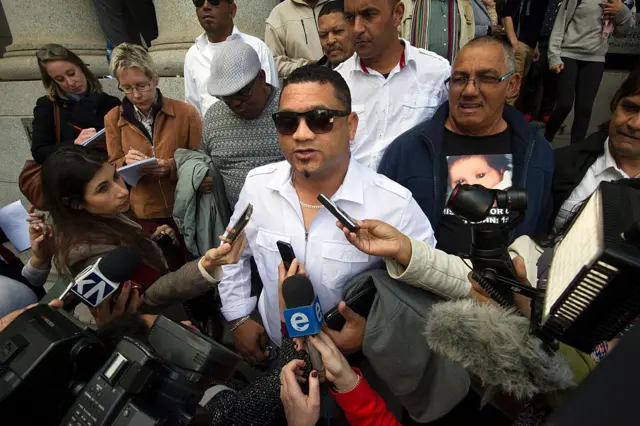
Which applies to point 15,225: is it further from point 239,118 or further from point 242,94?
point 242,94

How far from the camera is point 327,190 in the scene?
190 centimetres

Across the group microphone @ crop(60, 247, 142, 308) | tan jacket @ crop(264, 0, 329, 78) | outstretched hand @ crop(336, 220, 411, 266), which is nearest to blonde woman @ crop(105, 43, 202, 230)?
tan jacket @ crop(264, 0, 329, 78)

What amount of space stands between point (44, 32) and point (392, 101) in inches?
223

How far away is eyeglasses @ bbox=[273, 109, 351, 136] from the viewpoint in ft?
5.68

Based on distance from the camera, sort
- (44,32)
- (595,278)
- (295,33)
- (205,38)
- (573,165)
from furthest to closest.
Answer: (44,32), (295,33), (205,38), (573,165), (595,278)

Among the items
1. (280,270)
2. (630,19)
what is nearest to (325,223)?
(280,270)

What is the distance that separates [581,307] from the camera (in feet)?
2.24

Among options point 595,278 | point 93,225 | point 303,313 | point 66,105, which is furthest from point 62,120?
point 595,278

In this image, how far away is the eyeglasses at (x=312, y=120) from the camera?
1.73 metres

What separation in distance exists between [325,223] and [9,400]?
130 cm

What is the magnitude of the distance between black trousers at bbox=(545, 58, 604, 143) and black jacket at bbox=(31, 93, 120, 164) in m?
5.40

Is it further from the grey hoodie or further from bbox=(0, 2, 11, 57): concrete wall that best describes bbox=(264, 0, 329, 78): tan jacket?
bbox=(0, 2, 11, 57): concrete wall

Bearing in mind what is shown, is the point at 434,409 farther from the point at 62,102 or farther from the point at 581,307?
the point at 62,102

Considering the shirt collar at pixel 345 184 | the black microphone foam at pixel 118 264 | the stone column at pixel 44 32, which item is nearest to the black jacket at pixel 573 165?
the shirt collar at pixel 345 184
